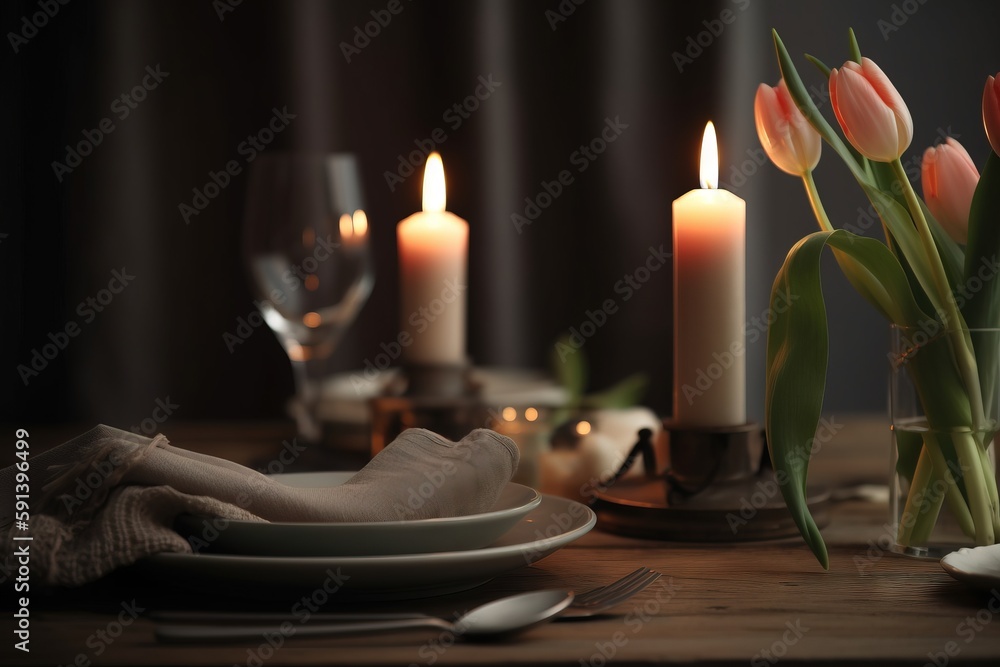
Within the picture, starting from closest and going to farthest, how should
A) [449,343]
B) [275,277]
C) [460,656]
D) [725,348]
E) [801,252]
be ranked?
[460,656] < [801,252] < [725,348] < [449,343] < [275,277]

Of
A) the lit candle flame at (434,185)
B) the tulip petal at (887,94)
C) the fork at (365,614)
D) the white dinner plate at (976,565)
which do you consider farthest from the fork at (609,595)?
the lit candle flame at (434,185)

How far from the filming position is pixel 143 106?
183 centimetres

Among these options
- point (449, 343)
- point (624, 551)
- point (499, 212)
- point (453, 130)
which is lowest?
point (624, 551)

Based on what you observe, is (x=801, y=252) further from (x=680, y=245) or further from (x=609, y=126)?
(x=609, y=126)

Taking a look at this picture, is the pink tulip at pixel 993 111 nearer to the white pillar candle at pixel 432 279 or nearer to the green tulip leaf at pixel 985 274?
the green tulip leaf at pixel 985 274

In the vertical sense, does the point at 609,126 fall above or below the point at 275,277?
above

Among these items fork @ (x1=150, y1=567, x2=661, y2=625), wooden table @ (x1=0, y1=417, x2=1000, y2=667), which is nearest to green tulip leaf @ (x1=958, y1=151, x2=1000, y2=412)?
wooden table @ (x1=0, y1=417, x2=1000, y2=667)

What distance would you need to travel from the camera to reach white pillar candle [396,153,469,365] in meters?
0.71

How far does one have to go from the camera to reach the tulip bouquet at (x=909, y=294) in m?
0.44

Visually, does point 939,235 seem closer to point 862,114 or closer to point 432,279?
point 862,114

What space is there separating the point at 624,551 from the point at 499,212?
1.44m

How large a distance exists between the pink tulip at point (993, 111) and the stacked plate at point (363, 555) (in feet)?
0.90

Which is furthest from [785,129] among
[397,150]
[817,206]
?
[397,150]

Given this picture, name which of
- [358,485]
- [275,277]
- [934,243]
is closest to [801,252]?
[934,243]
